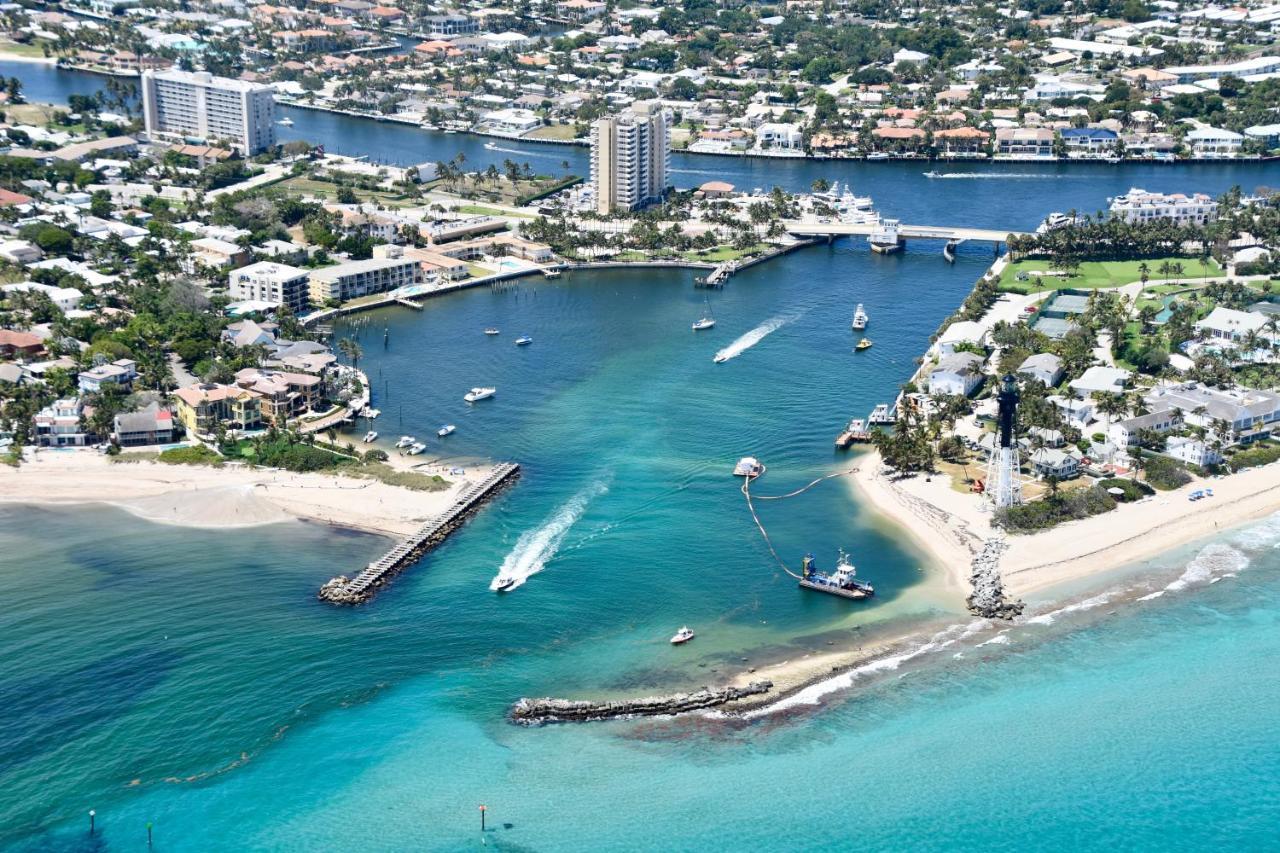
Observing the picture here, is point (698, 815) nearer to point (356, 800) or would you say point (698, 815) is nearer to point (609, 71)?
point (356, 800)

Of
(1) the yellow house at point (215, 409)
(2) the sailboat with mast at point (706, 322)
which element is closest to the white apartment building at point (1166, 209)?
(2) the sailboat with mast at point (706, 322)

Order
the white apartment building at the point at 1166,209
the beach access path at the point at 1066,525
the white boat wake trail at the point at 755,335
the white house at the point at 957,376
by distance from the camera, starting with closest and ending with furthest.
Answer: the beach access path at the point at 1066,525 < the white house at the point at 957,376 < the white boat wake trail at the point at 755,335 < the white apartment building at the point at 1166,209

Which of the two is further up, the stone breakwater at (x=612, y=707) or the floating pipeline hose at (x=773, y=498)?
the floating pipeline hose at (x=773, y=498)

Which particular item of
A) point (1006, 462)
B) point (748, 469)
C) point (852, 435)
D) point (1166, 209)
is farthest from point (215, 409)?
point (1166, 209)

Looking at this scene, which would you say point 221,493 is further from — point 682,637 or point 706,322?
point 706,322

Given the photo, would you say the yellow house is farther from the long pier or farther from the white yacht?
the long pier

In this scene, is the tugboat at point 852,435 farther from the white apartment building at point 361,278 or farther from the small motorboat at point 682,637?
the white apartment building at point 361,278

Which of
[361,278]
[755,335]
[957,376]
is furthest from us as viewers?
[361,278]
